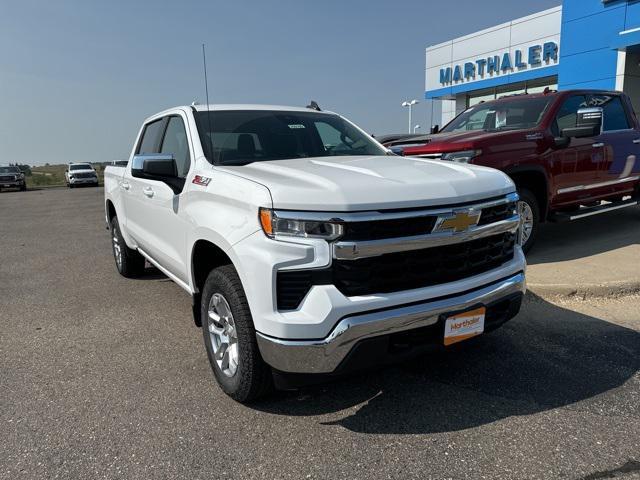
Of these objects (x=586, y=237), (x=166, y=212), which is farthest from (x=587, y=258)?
(x=166, y=212)

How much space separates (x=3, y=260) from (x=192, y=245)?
5843mm

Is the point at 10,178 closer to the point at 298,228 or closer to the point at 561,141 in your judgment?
the point at 561,141

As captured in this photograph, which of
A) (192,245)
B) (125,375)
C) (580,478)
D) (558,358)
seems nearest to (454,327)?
(580,478)

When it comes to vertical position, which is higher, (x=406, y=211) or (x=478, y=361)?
(x=406, y=211)

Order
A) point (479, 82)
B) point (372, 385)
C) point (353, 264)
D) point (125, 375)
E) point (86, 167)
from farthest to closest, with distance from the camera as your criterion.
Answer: point (86, 167) → point (479, 82) → point (125, 375) → point (372, 385) → point (353, 264)

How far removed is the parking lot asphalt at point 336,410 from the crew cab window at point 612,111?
3488 mm

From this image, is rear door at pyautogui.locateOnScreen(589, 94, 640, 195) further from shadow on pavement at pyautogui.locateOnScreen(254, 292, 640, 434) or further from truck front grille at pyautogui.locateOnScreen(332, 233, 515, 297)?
truck front grille at pyautogui.locateOnScreen(332, 233, 515, 297)

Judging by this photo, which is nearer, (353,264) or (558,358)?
(353,264)

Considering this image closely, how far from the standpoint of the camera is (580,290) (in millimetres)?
4781

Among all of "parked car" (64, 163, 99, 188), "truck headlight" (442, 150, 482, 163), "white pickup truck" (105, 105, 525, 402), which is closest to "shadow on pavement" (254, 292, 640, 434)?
"white pickup truck" (105, 105, 525, 402)

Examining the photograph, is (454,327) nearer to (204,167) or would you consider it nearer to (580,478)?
(580,478)

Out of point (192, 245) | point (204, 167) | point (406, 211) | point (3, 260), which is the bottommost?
point (3, 260)

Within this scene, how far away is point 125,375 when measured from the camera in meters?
3.47

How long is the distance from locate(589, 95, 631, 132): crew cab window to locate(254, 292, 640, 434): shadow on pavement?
13.3 feet
